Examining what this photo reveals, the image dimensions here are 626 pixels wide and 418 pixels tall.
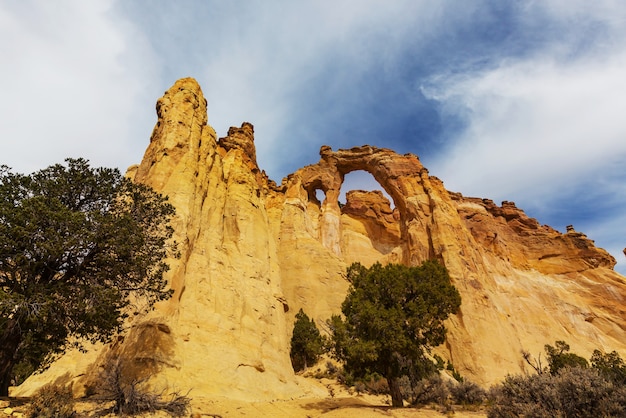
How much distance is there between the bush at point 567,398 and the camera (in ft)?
25.9

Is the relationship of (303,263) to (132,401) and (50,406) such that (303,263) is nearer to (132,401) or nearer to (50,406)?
(132,401)

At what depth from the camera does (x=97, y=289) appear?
1146 cm

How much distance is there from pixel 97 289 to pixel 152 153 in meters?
17.2

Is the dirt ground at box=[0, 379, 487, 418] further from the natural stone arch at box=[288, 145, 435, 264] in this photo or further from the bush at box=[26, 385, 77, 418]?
the natural stone arch at box=[288, 145, 435, 264]

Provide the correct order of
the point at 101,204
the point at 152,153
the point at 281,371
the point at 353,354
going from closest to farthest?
the point at 101,204, the point at 353,354, the point at 281,371, the point at 152,153

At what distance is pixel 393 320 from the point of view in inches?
650

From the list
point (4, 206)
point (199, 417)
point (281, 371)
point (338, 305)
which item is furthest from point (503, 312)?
point (4, 206)

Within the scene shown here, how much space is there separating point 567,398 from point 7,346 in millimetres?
15511

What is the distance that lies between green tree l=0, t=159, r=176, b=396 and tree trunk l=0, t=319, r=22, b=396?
2 cm

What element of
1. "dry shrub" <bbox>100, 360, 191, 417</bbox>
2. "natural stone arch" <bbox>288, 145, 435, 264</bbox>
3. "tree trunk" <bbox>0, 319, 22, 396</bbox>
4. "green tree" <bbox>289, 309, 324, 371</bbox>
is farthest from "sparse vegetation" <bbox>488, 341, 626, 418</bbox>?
"natural stone arch" <bbox>288, 145, 435, 264</bbox>

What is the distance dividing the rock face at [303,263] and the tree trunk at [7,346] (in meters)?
3.89

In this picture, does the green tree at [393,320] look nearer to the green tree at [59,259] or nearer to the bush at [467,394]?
the bush at [467,394]

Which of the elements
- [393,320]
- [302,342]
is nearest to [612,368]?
[393,320]

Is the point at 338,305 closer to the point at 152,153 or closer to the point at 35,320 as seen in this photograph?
the point at 152,153
